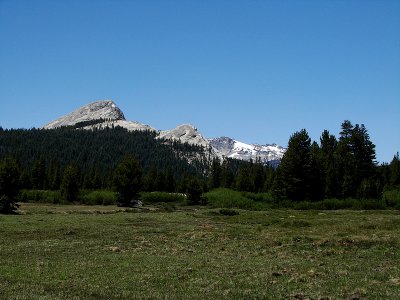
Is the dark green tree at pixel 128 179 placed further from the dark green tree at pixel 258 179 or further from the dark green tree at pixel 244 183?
the dark green tree at pixel 258 179

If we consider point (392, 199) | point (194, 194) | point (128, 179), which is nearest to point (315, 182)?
point (392, 199)

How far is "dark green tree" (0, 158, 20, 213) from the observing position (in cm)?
7156

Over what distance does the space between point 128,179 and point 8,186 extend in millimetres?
32268

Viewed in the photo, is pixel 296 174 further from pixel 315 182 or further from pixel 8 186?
pixel 8 186

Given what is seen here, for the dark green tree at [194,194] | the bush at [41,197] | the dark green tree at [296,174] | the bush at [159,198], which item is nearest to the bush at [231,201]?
the dark green tree at [194,194]

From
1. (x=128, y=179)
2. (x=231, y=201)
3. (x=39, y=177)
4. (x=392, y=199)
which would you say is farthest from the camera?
(x=39, y=177)

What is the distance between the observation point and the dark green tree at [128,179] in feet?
333

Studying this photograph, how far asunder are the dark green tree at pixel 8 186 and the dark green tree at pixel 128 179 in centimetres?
2903

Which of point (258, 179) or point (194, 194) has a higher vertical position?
point (258, 179)

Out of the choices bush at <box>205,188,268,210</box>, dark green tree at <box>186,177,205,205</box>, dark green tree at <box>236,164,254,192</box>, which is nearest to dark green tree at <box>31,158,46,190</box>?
dark green tree at <box>236,164,254,192</box>

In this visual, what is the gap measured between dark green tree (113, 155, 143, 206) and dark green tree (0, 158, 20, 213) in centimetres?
2903

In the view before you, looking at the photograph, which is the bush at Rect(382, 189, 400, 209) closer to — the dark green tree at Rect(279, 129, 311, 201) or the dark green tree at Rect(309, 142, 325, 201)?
the dark green tree at Rect(309, 142, 325, 201)

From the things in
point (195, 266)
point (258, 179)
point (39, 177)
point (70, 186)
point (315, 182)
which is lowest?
point (195, 266)

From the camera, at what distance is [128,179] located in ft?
332
